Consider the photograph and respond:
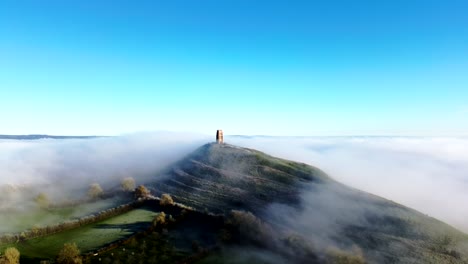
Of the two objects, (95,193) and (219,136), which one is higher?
(219,136)

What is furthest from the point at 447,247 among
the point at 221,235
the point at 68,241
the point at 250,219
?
the point at 68,241

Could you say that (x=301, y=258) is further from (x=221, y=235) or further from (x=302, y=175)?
(x=302, y=175)

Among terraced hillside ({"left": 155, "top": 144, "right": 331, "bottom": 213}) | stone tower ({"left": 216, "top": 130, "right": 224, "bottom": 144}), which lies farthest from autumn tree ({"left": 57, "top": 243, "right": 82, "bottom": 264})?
stone tower ({"left": 216, "top": 130, "right": 224, "bottom": 144})

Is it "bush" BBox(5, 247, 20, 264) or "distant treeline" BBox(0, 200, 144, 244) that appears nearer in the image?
"bush" BBox(5, 247, 20, 264)

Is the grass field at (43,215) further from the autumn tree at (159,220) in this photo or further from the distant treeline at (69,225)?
the autumn tree at (159,220)

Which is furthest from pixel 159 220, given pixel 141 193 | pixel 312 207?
pixel 312 207

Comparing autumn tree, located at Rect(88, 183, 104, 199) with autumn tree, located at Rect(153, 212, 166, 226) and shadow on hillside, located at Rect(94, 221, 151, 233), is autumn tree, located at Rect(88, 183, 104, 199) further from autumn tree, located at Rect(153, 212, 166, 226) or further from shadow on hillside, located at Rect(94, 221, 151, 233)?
autumn tree, located at Rect(153, 212, 166, 226)

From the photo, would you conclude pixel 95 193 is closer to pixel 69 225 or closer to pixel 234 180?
pixel 69 225
